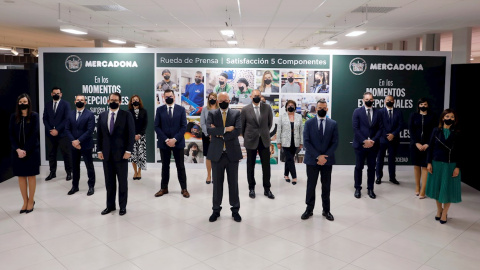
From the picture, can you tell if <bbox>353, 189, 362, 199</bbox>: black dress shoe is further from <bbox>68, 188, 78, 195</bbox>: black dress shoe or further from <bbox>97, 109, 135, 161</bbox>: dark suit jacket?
<bbox>68, 188, 78, 195</bbox>: black dress shoe

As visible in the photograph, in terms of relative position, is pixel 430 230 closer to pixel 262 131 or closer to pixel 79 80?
pixel 262 131

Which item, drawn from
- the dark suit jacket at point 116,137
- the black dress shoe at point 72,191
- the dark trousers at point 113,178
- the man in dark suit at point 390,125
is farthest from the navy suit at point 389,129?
the black dress shoe at point 72,191

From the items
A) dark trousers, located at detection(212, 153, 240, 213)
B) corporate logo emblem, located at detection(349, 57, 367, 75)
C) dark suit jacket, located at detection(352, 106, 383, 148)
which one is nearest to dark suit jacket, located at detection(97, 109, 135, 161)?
dark trousers, located at detection(212, 153, 240, 213)

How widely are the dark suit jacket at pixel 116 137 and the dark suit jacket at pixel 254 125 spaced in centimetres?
194

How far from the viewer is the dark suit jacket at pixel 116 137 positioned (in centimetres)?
580

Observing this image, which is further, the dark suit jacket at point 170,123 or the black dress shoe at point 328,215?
the dark suit jacket at point 170,123

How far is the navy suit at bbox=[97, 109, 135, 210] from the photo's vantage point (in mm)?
5805

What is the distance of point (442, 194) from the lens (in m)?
5.57

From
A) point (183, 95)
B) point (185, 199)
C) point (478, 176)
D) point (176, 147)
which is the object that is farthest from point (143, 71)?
point (478, 176)

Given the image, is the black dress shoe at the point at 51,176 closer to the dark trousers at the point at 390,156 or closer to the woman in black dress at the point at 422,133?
the dark trousers at the point at 390,156

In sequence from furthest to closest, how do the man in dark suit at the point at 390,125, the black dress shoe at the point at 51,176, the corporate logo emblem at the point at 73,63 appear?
the corporate logo emblem at the point at 73,63 < the black dress shoe at the point at 51,176 < the man in dark suit at the point at 390,125

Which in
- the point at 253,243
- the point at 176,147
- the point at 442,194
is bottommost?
the point at 253,243

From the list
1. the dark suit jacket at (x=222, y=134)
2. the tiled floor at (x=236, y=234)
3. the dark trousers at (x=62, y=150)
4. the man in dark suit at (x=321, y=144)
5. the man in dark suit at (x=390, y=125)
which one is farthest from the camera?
the dark trousers at (x=62, y=150)

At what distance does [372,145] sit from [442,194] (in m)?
1.53
